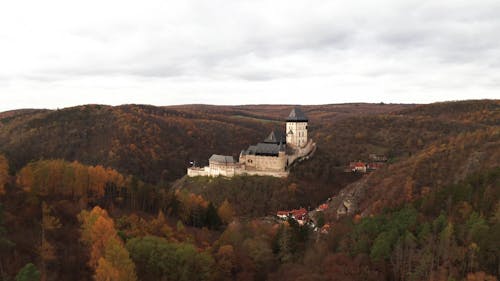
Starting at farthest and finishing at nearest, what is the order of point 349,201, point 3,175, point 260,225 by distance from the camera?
point 349,201 < point 260,225 < point 3,175

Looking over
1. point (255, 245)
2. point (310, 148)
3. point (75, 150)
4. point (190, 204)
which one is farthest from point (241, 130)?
point (255, 245)

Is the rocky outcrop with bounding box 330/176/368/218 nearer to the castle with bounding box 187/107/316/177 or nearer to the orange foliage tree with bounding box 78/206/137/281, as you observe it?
the castle with bounding box 187/107/316/177

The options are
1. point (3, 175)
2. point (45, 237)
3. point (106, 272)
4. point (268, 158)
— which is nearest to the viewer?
point (106, 272)

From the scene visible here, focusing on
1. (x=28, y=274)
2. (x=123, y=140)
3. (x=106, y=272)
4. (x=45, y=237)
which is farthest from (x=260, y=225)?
(x=123, y=140)

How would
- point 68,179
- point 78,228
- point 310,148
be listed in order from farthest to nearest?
1. point 310,148
2. point 68,179
3. point 78,228

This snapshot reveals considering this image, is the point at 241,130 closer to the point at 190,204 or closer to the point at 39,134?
the point at 39,134

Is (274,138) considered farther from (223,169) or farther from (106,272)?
(106,272)

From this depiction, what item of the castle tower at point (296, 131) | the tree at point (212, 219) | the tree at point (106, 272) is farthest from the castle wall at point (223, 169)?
the tree at point (106, 272)

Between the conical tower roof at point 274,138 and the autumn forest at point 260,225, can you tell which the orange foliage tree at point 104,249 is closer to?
the autumn forest at point 260,225
